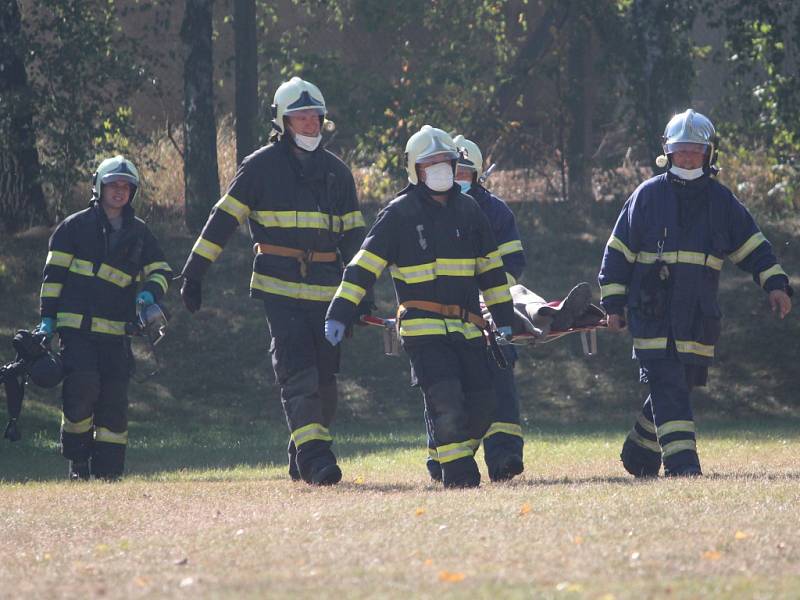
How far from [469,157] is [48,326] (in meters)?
2.97

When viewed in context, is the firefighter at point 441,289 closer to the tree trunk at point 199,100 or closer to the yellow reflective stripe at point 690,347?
the yellow reflective stripe at point 690,347

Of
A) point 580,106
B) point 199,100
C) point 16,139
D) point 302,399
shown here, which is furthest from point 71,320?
point 580,106

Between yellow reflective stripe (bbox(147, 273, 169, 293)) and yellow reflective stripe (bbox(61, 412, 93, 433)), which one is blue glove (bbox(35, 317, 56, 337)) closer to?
yellow reflective stripe (bbox(61, 412, 93, 433))

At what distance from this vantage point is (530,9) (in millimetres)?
22297

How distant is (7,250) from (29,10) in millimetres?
2767

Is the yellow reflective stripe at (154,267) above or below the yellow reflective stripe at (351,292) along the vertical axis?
above

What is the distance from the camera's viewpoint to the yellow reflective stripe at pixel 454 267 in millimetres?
9617

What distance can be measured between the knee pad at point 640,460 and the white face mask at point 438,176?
80.3 inches

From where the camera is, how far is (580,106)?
2064 centimetres

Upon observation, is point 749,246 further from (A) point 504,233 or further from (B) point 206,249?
(B) point 206,249

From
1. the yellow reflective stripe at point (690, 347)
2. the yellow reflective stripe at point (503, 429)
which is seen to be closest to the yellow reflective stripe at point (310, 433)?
the yellow reflective stripe at point (503, 429)

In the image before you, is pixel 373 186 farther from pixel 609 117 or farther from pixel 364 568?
pixel 364 568

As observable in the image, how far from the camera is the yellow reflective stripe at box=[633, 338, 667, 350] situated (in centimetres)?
A: 986

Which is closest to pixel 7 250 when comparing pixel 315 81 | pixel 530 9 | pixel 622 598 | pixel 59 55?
pixel 59 55
